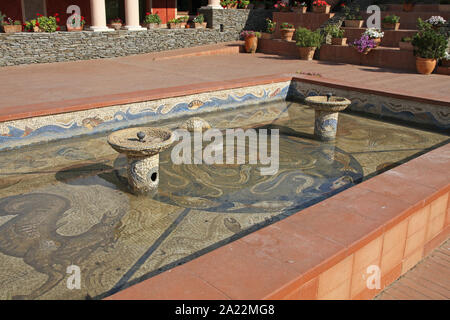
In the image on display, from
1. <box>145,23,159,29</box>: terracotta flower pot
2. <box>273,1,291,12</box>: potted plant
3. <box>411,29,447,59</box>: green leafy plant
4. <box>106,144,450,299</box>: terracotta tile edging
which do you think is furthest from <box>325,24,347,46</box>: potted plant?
<box>106,144,450,299</box>: terracotta tile edging

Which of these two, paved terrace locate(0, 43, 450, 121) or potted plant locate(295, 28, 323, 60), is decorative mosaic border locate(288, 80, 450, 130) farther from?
potted plant locate(295, 28, 323, 60)

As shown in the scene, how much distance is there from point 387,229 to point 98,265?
7.14 feet

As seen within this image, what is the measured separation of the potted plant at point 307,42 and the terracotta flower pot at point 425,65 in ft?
11.3

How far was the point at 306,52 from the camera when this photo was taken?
46.4 feet

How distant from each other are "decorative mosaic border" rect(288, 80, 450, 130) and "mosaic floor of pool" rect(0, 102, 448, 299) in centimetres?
74

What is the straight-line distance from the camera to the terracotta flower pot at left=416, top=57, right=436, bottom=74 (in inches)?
441

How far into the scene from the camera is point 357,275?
292 centimetres

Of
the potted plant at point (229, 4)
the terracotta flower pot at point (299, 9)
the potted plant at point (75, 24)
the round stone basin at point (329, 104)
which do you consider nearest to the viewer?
the round stone basin at point (329, 104)

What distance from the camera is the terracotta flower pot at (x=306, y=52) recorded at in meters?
14.1

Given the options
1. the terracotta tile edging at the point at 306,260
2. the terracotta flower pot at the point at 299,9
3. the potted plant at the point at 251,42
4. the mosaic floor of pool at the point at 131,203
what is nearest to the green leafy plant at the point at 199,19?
the potted plant at the point at 251,42

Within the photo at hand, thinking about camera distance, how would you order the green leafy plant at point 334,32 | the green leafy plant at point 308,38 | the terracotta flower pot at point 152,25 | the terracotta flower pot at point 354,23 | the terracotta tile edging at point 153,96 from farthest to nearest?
the terracotta flower pot at point 152,25 → the terracotta flower pot at point 354,23 → the green leafy plant at point 334,32 → the green leafy plant at point 308,38 → the terracotta tile edging at point 153,96

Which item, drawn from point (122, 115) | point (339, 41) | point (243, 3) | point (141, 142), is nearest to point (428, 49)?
point (339, 41)

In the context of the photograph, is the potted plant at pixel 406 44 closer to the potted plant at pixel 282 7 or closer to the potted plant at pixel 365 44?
the potted plant at pixel 365 44
